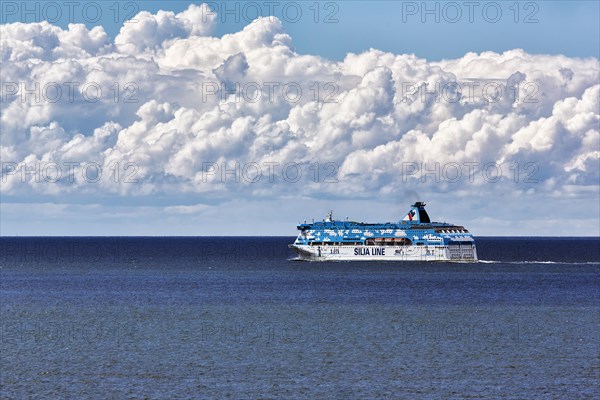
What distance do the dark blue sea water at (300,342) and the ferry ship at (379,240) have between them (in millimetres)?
62328

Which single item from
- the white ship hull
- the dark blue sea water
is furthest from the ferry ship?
the dark blue sea water

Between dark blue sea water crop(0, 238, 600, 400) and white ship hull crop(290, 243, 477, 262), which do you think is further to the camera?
white ship hull crop(290, 243, 477, 262)

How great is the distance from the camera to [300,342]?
7019 centimetres

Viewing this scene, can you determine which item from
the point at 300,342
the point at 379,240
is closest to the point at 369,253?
the point at 379,240

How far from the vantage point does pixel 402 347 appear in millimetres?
67875

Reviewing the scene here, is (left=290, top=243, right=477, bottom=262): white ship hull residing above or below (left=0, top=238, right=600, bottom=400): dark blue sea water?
above

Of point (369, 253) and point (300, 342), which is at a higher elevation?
point (369, 253)

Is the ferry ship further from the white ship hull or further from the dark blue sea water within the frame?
the dark blue sea water

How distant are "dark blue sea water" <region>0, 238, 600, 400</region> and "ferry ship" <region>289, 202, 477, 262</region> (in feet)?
204

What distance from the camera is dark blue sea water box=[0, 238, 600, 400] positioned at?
52.2 metres

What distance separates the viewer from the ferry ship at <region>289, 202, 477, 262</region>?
196 metres

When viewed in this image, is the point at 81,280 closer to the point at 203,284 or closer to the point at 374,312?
the point at 203,284

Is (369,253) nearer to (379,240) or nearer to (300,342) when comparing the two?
(379,240)

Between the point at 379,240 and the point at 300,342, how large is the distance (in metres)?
128
